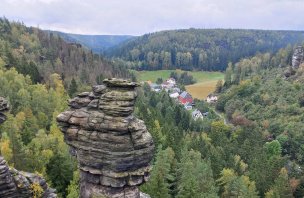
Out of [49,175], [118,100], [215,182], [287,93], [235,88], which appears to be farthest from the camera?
[235,88]

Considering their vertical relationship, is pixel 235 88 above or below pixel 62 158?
below

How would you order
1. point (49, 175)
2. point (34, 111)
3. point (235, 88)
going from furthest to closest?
point (235, 88), point (34, 111), point (49, 175)

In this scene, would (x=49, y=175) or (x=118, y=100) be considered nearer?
(x=118, y=100)

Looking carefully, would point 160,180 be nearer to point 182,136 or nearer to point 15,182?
point 15,182

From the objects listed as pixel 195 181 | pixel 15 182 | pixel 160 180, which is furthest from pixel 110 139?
pixel 195 181

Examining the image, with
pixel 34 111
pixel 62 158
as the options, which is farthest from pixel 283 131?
pixel 62 158

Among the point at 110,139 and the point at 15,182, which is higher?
the point at 110,139

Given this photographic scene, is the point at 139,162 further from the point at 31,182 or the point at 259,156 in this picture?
the point at 259,156

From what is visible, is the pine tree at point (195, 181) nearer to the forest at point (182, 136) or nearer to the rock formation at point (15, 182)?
the forest at point (182, 136)
